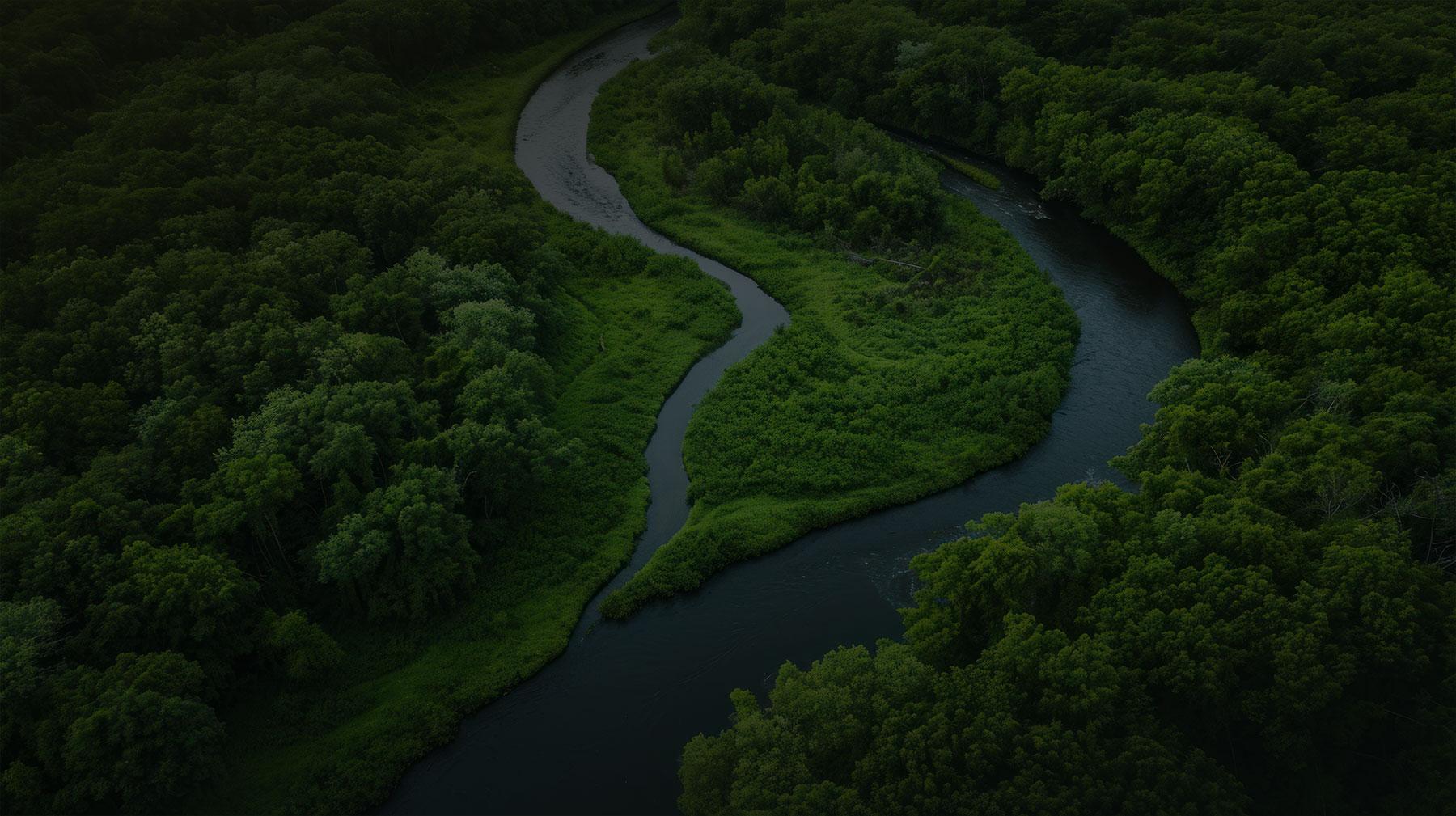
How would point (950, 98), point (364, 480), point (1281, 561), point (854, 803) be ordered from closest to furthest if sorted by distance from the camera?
point (854, 803) < point (1281, 561) < point (364, 480) < point (950, 98)

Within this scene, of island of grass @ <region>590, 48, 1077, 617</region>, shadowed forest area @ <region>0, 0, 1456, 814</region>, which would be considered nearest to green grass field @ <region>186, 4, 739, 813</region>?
shadowed forest area @ <region>0, 0, 1456, 814</region>

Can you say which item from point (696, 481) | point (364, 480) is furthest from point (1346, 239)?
point (364, 480)

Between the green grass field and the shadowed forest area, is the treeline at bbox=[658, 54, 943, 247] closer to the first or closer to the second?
the shadowed forest area

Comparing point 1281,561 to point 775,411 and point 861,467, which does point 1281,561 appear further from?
point 775,411

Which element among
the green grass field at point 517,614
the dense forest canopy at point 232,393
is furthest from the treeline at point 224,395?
the green grass field at point 517,614

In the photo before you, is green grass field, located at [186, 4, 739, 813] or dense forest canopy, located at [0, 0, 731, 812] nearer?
dense forest canopy, located at [0, 0, 731, 812]
